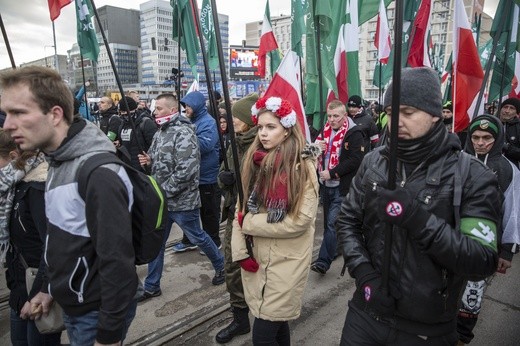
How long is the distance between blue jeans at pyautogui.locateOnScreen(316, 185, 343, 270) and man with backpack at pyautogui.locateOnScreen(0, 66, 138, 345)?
9.40 ft

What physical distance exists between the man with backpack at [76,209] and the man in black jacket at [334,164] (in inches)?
121

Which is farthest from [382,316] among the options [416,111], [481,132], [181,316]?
[181,316]

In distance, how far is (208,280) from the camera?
4.29 m

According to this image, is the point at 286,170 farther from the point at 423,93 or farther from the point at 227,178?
the point at 423,93

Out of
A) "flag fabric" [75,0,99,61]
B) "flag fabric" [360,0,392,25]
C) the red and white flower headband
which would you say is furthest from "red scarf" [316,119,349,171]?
"flag fabric" [75,0,99,61]

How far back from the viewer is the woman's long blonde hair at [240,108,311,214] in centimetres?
236

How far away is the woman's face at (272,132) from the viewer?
246 cm

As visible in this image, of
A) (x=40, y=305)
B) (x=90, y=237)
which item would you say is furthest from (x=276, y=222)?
(x=40, y=305)

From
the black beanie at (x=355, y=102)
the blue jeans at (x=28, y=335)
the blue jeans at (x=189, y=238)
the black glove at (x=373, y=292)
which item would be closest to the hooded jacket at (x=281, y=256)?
the black glove at (x=373, y=292)

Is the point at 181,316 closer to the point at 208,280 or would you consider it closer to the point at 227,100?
the point at 208,280

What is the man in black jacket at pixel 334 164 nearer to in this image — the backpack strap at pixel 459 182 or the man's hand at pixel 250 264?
the man's hand at pixel 250 264

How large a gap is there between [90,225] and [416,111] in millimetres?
1548

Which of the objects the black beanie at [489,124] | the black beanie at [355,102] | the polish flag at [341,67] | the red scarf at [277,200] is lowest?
the red scarf at [277,200]

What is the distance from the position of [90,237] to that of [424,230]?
56.2 inches
